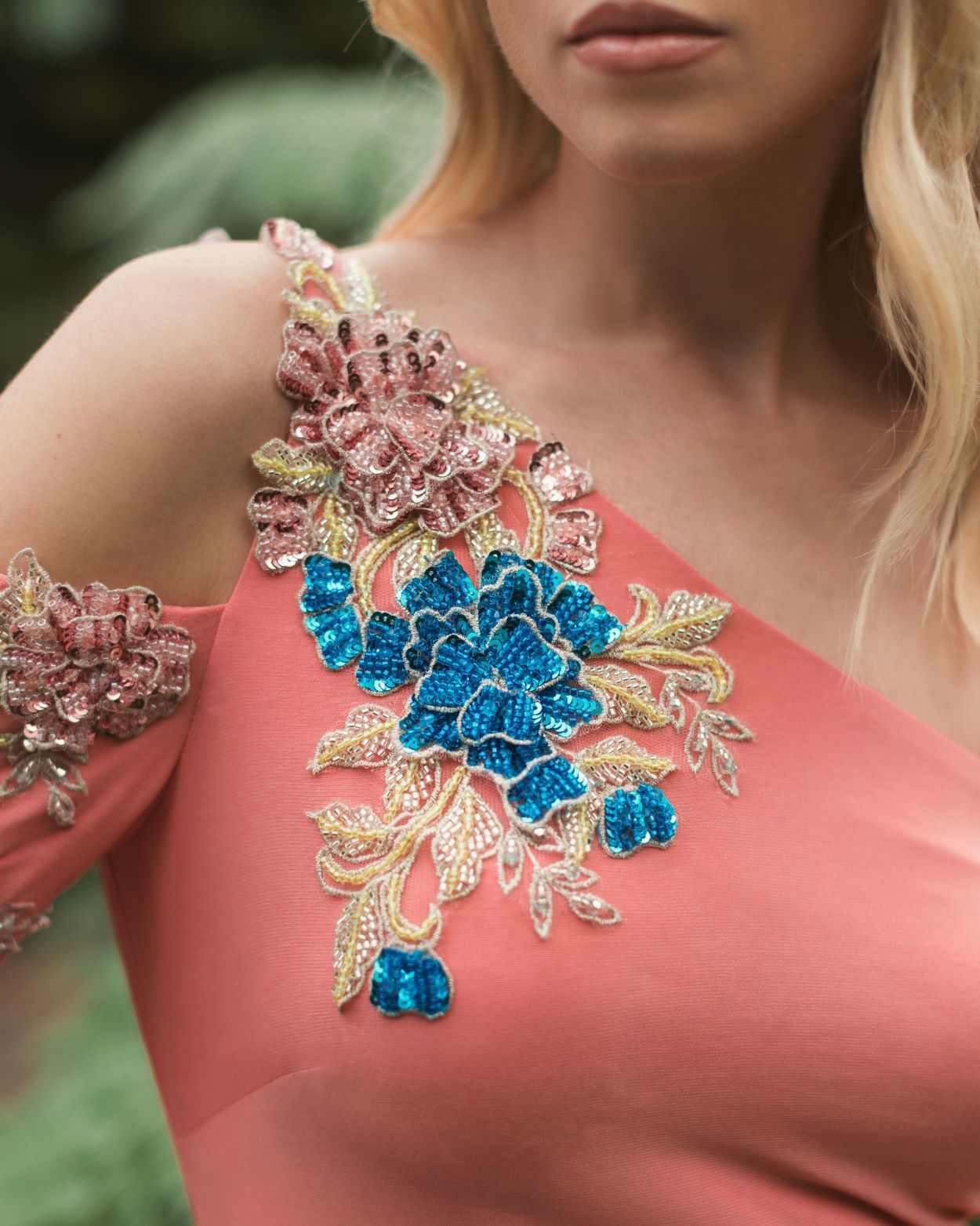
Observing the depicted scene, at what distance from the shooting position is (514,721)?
3.09ft

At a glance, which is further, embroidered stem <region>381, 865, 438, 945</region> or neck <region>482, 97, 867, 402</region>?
neck <region>482, 97, 867, 402</region>

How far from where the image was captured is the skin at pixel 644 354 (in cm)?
92

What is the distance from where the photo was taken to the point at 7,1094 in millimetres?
2650

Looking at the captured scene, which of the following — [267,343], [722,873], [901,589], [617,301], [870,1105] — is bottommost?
[870,1105]

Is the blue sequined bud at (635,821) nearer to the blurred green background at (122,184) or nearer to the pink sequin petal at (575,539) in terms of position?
the pink sequin petal at (575,539)

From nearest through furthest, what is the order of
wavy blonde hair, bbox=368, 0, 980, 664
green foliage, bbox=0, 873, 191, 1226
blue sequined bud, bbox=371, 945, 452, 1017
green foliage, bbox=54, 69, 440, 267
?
blue sequined bud, bbox=371, 945, 452, 1017 < wavy blonde hair, bbox=368, 0, 980, 664 < green foliage, bbox=0, 873, 191, 1226 < green foliage, bbox=54, 69, 440, 267

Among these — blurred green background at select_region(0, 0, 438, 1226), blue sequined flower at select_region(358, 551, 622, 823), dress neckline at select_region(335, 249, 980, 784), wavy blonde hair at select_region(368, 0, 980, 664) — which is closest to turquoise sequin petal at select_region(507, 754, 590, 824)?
blue sequined flower at select_region(358, 551, 622, 823)

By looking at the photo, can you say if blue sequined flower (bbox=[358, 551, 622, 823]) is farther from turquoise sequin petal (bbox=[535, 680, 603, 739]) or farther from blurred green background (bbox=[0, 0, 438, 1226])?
blurred green background (bbox=[0, 0, 438, 1226])

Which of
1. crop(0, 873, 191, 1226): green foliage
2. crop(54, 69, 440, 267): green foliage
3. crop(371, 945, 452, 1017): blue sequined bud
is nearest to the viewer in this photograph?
crop(371, 945, 452, 1017): blue sequined bud

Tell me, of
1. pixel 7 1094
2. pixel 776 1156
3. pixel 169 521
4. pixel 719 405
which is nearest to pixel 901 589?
pixel 719 405

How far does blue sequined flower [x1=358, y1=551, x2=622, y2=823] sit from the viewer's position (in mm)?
935

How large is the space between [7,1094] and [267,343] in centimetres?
217

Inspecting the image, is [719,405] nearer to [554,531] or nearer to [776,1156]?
[554,531]

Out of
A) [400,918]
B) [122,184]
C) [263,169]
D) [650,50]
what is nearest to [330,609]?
[400,918]
